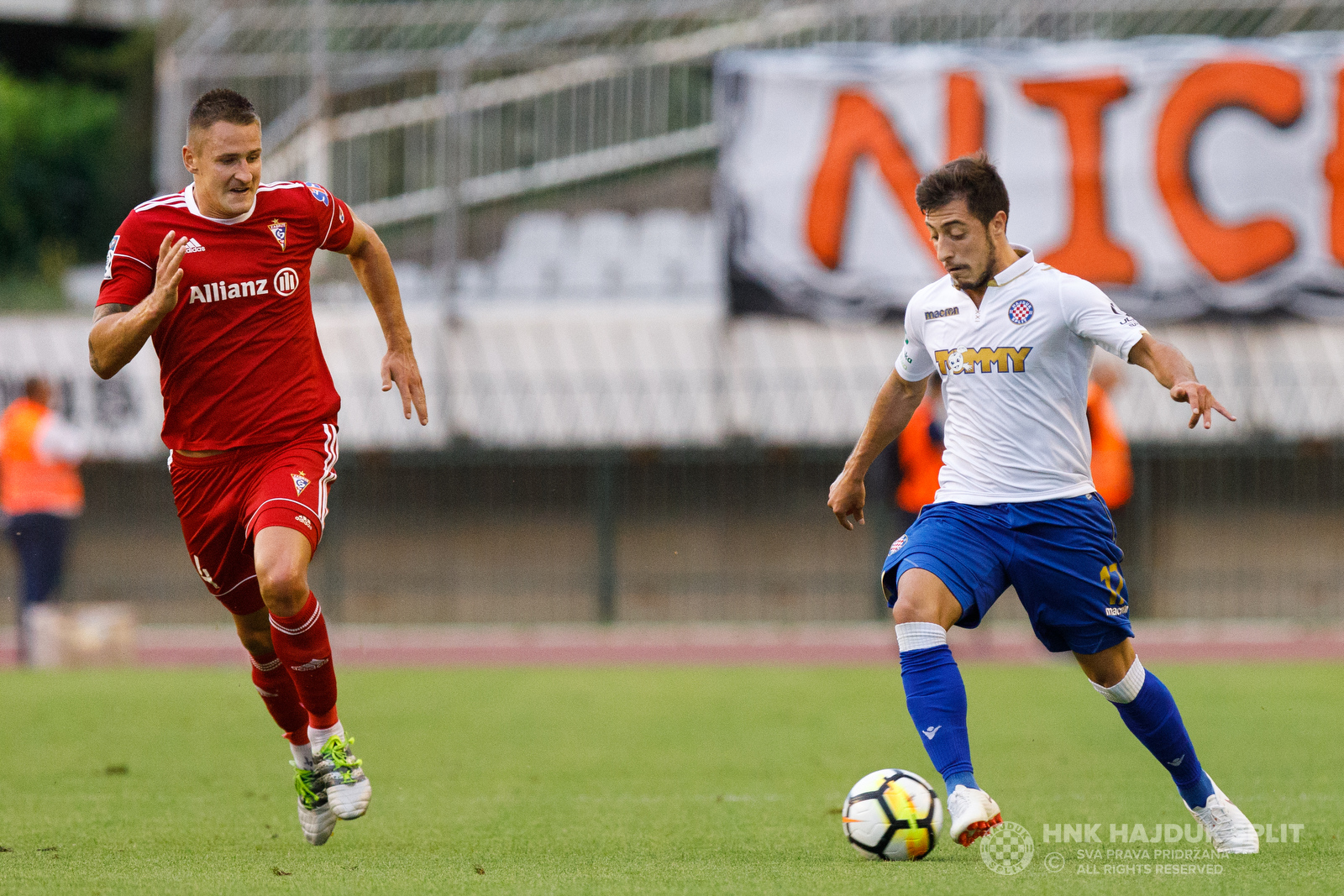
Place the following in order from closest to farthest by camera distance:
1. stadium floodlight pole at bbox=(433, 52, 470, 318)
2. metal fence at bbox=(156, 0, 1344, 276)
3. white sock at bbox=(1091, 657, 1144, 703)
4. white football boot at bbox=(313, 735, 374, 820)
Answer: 1. white sock at bbox=(1091, 657, 1144, 703)
2. white football boot at bbox=(313, 735, 374, 820)
3. stadium floodlight pole at bbox=(433, 52, 470, 318)
4. metal fence at bbox=(156, 0, 1344, 276)

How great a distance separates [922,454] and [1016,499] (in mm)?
6501

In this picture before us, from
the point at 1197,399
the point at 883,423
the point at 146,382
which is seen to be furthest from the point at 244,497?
the point at 146,382

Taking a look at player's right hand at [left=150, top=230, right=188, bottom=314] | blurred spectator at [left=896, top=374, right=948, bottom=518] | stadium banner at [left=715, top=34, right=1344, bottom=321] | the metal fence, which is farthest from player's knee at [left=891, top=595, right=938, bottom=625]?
the metal fence

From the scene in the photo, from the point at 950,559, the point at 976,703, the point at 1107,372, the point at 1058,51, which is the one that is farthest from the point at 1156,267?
the point at 950,559

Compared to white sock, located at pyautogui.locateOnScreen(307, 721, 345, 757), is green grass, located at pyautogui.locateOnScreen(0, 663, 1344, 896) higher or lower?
lower

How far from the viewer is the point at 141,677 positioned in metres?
12.7

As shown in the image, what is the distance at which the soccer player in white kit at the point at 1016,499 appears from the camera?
4.90 metres

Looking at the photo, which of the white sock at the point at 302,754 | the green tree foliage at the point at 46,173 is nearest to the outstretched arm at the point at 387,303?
the white sock at the point at 302,754

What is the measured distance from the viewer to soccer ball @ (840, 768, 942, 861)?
15.8ft

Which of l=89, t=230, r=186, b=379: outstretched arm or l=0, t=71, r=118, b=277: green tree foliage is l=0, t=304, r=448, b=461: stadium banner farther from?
l=89, t=230, r=186, b=379: outstretched arm

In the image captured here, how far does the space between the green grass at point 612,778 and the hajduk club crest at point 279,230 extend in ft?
6.67

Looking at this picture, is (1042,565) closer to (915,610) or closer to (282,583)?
(915,610)

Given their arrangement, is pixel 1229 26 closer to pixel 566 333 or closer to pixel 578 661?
pixel 566 333

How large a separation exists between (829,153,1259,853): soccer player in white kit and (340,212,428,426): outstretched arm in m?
1.81
